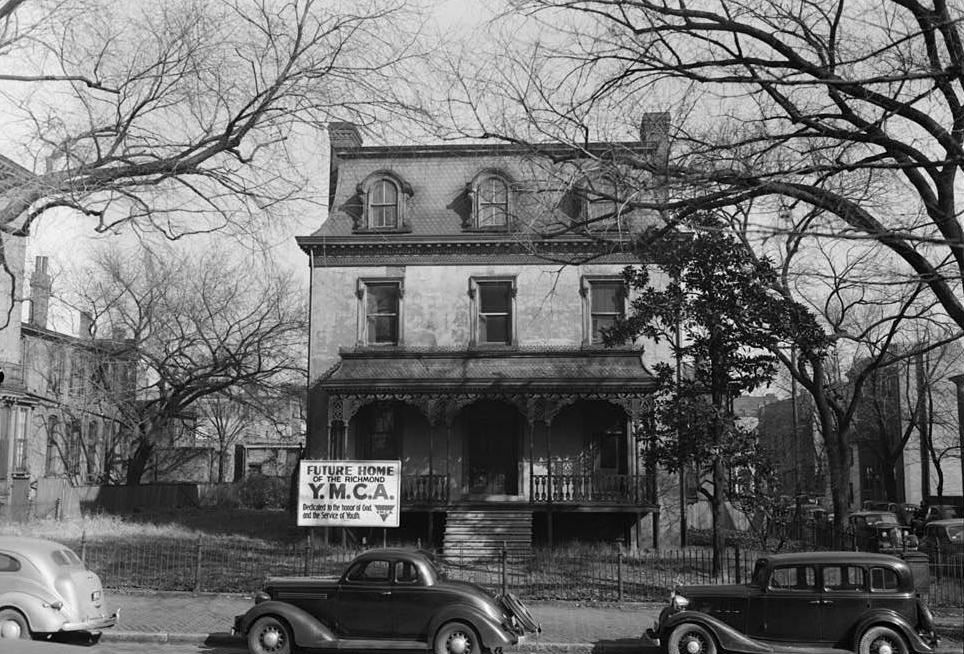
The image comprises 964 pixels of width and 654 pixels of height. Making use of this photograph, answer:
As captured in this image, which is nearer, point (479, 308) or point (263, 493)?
point (479, 308)

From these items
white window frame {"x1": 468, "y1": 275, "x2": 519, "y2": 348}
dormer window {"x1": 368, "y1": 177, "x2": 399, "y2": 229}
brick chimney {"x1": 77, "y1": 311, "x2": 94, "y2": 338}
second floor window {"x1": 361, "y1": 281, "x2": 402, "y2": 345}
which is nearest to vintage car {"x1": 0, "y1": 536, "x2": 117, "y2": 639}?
second floor window {"x1": 361, "y1": 281, "x2": 402, "y2": 345}

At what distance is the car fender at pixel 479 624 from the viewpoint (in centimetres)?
1239

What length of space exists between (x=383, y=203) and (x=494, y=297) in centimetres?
469

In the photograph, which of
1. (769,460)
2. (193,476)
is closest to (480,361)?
(769,460)

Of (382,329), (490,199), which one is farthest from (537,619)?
(490,199)

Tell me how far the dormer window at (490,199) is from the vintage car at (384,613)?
16841 millimetres

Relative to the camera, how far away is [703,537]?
1117 inches

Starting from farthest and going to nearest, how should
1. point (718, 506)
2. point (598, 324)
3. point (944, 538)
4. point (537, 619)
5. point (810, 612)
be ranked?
point (598, 324)
point (944, 538)
point (718, 506)
point (537, 619)
point (810, 612)

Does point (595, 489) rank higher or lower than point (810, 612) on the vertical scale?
higher

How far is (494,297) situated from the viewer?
1118 inches

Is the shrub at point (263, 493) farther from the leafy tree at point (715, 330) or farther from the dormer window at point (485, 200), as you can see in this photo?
the leafy tree at point (715, 330)

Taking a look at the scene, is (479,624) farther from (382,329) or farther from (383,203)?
(383,203)

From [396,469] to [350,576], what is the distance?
514 centimetres

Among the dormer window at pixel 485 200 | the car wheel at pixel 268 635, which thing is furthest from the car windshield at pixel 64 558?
the dormer window at pixel 485 200
